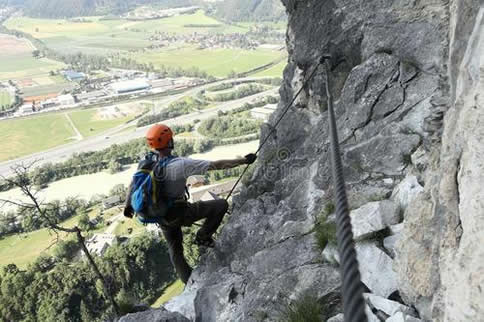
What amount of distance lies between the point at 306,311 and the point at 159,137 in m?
3.08

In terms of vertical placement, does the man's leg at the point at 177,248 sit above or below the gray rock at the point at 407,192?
below

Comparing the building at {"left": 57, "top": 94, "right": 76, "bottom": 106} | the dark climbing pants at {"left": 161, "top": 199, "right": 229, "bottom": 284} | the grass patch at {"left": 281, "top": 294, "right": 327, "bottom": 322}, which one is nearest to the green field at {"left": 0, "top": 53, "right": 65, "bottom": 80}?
the building at {"left": 57, "top": 94, "right": 76, "bottom": 106}

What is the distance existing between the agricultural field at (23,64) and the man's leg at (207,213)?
153932 mm

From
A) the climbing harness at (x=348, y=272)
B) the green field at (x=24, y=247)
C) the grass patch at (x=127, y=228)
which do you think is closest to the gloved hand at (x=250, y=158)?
the climbing harness at (x=348, y=272)

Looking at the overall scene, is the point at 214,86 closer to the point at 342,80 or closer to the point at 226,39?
the point at 226,39

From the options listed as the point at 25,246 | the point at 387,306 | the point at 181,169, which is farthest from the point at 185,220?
the point at 25,246

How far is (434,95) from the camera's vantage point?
277 inches

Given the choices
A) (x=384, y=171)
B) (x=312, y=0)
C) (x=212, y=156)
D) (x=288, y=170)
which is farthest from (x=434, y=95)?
(x=212, y=156)

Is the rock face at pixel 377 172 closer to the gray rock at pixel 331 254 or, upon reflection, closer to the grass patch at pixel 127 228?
the gray rock at pixel 331 254

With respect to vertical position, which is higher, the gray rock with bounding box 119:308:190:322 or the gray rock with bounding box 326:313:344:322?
the gray rock with bounding box 326:313:344:322

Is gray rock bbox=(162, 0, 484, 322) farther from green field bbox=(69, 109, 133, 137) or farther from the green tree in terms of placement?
green field bbox=(69, 109, 133, 137)

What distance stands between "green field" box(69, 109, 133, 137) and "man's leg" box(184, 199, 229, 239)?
3566 inches

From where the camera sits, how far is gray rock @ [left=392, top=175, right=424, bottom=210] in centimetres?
515

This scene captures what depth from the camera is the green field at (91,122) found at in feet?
314
